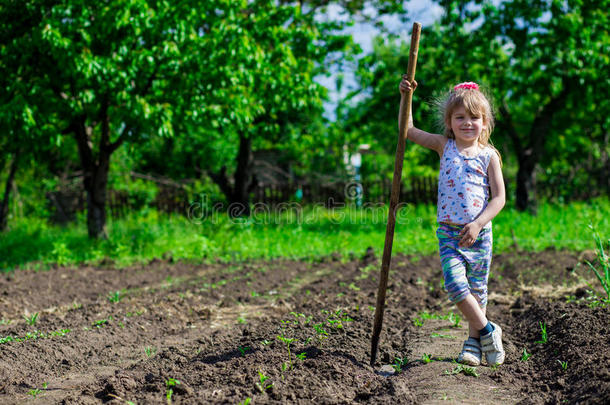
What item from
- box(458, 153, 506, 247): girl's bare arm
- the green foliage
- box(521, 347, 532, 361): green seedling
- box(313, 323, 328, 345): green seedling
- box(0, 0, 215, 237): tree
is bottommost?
box(521, 347, 532, 361): green seedling

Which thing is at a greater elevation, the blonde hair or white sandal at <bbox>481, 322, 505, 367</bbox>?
the blonde hair

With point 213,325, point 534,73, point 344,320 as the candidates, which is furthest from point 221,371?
point 534,73

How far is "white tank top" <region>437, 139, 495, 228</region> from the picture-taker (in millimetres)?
3262

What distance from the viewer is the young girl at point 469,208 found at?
3.25 m

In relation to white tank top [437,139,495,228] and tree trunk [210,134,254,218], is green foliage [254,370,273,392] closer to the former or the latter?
white tank top [437,139,495,228]

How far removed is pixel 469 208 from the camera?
326cm

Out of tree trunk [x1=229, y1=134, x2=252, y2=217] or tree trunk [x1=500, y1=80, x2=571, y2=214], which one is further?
tree trunk [x1=229, y1=134, x2=252, y2=217]

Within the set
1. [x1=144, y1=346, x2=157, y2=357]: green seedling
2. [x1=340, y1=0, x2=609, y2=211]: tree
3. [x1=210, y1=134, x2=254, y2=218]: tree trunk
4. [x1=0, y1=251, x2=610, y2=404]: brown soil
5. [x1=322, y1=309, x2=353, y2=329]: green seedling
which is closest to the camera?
[x1=0, y1=251, x2=610, y2=404]: brown soil

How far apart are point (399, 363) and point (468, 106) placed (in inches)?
65.6

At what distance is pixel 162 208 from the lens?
17.7 meters

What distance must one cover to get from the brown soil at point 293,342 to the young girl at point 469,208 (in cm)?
22

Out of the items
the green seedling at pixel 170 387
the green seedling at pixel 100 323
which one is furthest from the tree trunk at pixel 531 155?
the green seedling at pixel 170 387

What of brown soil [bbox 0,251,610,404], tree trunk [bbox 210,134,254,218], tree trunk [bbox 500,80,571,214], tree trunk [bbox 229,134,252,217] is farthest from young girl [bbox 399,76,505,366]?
tree trunk [bbox 229,134,252,217]

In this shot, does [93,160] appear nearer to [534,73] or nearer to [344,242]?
[344,242]
